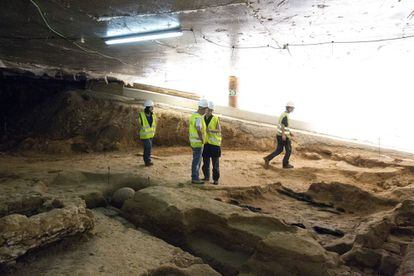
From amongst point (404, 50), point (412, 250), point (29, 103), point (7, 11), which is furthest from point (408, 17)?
point (29, 103)

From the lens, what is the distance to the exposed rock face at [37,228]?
3123 millimetres

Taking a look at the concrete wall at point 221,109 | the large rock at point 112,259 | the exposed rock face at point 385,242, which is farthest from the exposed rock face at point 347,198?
the concrete wall at point 221,109

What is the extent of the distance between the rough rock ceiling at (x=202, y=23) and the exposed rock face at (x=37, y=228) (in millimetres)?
3212

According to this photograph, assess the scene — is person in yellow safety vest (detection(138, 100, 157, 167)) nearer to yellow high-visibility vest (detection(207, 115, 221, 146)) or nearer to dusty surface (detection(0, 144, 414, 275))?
dusty surface (detection(0, 144, 414, 275))

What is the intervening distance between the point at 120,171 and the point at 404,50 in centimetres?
702

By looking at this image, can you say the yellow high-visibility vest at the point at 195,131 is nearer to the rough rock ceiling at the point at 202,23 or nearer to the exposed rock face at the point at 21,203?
the rough rock ceiling at the point at 202,23

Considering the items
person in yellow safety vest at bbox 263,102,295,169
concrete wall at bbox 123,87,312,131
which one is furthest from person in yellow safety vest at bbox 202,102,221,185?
concrete wall at bbox 123,87,312,131

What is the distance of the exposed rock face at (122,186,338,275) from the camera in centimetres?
328

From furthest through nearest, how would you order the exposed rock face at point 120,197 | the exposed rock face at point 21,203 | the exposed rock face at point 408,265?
the exposed rock face at point 120,197, the exposed rock face at point 21,203, the exposed rock face at point 408,265

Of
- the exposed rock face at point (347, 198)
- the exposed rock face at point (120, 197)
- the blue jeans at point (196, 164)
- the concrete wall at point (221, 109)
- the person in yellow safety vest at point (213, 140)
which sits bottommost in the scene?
the exposed rock face at point (120, 197)

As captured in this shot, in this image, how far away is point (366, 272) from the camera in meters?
3.23

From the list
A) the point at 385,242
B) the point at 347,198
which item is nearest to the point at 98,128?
the point at 347,198

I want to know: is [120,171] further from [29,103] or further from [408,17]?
[29,103]

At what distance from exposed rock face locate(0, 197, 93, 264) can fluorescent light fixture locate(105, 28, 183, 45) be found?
3.93m
